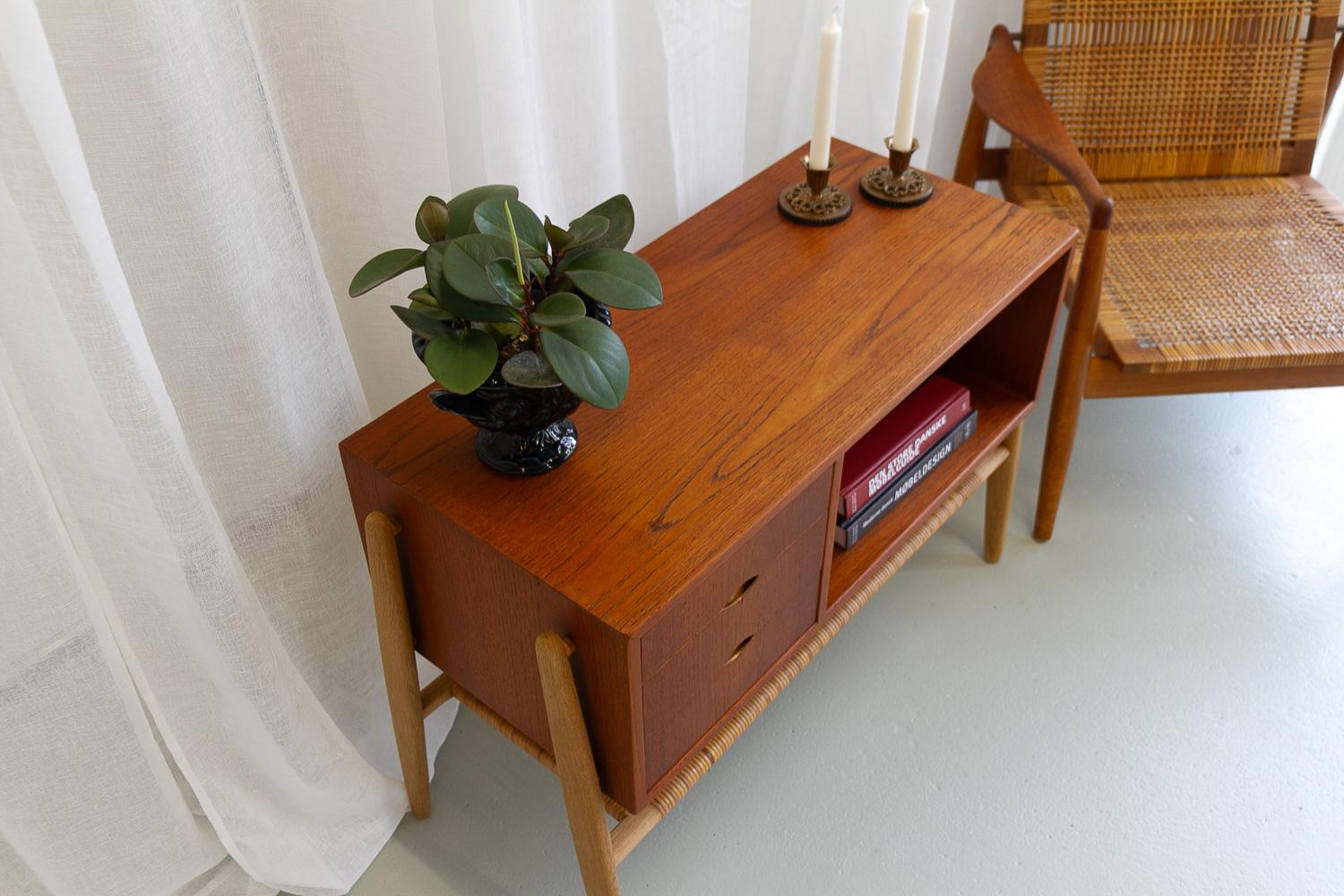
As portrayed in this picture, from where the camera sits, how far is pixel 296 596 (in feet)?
4.03

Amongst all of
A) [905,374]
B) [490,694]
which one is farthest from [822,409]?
[490,694]

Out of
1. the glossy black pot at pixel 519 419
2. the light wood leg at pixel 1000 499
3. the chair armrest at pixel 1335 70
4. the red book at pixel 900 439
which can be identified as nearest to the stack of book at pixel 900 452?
the red book at pixel 900 439

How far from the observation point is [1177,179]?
1811 mm

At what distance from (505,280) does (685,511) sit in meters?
0.25

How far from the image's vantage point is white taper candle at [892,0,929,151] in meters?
1.27

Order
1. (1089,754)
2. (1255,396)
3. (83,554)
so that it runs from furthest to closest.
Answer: (1255,396) → (1089,754) → (83,554)

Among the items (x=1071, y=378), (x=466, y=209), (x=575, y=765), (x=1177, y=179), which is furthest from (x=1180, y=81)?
(x=575, y=765)

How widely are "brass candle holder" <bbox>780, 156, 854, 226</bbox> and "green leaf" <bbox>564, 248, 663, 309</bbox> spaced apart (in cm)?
46

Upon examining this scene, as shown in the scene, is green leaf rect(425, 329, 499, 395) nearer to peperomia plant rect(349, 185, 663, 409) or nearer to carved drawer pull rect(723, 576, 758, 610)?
peperomia plant rect(349, 185, 663, 409)

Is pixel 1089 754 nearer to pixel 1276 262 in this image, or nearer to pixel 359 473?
pixel 1276 262

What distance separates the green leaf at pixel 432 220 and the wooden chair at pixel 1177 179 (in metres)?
0.83

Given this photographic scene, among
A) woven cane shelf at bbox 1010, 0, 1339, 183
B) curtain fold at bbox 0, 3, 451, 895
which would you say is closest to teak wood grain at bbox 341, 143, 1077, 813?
curtain fold at bbox 0, 3, 451, 895

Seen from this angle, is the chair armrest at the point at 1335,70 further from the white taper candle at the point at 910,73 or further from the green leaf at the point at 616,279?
the green leaf at the point at 616,279

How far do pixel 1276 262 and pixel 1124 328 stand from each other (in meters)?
0.29
